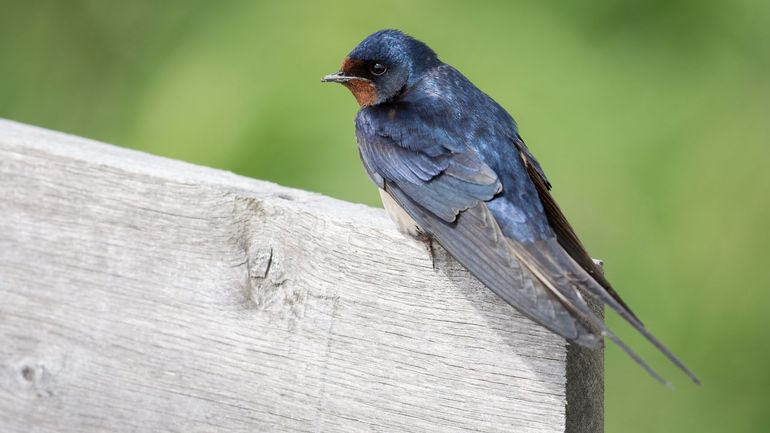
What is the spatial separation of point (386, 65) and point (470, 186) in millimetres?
644

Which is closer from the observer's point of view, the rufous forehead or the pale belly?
the pale belly

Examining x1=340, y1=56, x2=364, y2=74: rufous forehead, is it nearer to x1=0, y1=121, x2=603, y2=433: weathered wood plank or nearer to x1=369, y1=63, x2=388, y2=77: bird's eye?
x1=369, y1=63, x2=388, y2=77: bird's eye

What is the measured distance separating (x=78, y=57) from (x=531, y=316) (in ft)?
8.19

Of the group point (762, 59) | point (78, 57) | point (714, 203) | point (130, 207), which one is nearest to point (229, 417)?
point (130, 207)

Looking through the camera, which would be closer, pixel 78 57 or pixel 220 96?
pixel 220 96

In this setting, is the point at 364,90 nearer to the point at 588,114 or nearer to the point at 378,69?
the point at 378,69

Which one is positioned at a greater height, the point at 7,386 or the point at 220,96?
the point at 220,96

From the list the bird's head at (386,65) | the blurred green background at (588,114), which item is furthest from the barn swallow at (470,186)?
the blurred green background at (588,114)

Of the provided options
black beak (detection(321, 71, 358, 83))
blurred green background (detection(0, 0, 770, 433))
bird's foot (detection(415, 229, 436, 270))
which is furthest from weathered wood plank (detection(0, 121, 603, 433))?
blurred green background (detection(0, 0, 770, 433))

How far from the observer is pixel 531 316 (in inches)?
65.3

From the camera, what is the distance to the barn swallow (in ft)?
5.61

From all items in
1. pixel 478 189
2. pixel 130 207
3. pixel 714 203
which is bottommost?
pixel 130 207

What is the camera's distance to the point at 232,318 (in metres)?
1.95

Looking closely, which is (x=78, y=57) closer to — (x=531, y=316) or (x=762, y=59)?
(x=762, y=59)
